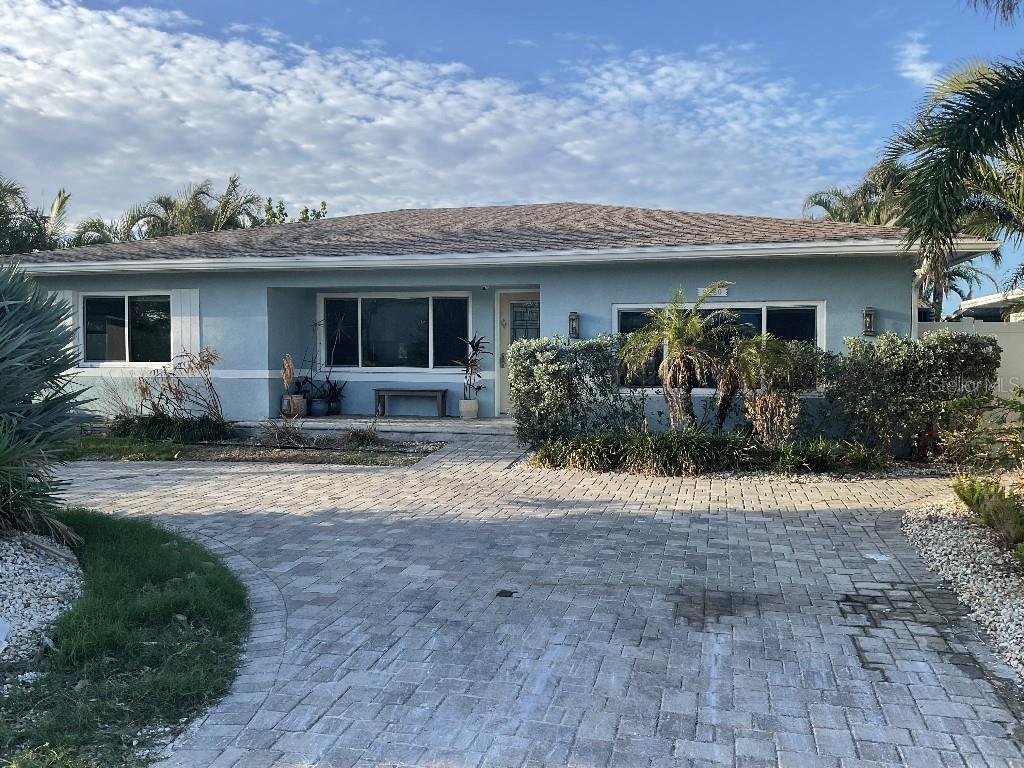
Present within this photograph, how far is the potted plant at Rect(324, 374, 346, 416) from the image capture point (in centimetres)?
1414

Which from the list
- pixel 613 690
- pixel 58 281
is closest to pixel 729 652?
pixel 613 690

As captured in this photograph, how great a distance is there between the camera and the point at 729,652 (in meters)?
4.26

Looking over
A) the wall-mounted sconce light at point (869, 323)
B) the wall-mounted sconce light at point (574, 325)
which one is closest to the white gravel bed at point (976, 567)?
the wall-mounted sconce light at point (869, 323)

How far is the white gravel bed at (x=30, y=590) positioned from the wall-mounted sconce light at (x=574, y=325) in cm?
817

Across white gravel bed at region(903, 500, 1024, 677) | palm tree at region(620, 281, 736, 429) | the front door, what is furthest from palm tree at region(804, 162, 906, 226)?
white gravel bed at region(903, 500, 1024, 677)

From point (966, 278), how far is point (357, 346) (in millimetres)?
20737

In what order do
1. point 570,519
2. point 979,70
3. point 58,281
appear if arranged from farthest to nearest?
point 58,281 < point 979,70 < point 570,519

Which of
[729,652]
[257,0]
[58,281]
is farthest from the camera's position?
[58,281]

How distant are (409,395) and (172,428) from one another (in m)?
3.98

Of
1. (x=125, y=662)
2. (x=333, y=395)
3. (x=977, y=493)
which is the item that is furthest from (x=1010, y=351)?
(x=125, y=662)

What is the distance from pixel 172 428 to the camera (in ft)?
42.1

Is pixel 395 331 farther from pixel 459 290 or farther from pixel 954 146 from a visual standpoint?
pixel 954 146

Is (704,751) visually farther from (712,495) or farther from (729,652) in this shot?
(712,495)

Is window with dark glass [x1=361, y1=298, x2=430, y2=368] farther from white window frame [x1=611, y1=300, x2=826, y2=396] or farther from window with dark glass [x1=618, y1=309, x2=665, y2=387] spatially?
white window frame [x1=611, y1=300, x2=826, y2=396]
